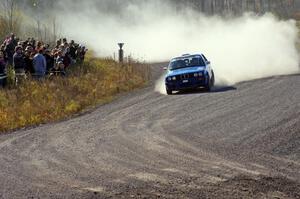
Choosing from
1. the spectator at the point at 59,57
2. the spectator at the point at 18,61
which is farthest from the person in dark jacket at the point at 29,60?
the spectator at the point at 59,57

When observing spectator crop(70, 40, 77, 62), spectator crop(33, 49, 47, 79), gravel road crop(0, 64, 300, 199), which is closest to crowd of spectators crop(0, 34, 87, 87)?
spectator crop(33, 49, 47, 79)

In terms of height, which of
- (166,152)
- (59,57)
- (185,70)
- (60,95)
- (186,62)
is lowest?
(166,152)

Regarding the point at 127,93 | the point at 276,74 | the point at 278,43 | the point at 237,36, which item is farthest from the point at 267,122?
the point at 237,36

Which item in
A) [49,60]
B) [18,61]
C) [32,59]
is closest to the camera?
[18,61]

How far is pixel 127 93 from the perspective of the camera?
26625mm

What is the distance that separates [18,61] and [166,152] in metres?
12.4

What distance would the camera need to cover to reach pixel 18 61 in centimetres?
2333

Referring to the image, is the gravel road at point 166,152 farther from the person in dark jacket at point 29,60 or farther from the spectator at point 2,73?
the person in dark jacket at point 29,60

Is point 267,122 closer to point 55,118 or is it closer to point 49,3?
point 55,118

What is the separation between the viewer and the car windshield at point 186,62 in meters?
26.1

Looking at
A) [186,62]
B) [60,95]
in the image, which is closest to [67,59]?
[60,95]

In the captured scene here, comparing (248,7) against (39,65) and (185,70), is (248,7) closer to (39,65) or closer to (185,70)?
(185,70)

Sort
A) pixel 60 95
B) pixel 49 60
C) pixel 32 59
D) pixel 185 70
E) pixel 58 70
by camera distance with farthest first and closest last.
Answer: pixel 58 70
pixel 49 60
pixel 185 70
pixel 32 59
pixel 60 95

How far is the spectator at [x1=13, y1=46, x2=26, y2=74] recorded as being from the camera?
23203 mm
